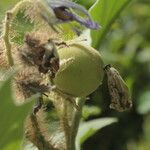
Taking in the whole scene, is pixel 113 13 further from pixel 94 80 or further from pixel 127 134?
pixel 127 134

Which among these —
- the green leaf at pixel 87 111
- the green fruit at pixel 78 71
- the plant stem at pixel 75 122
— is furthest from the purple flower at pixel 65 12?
the green leaf at pixel 87 111

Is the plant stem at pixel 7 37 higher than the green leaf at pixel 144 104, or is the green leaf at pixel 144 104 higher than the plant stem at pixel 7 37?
the plant stem at pixel 7 37

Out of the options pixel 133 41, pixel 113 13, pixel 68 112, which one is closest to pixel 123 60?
pixel 133 41

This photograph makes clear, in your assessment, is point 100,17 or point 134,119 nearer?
point 100,17

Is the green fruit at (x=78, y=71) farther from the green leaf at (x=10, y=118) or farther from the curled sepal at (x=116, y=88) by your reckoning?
the green leaf at (x=10, y=118)

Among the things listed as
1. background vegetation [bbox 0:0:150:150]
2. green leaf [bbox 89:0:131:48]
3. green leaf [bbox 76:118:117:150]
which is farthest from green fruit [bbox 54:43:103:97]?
background vegetation [bbox 0:0:150:150]

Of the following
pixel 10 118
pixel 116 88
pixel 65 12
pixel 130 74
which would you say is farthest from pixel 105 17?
pixel 130 74
